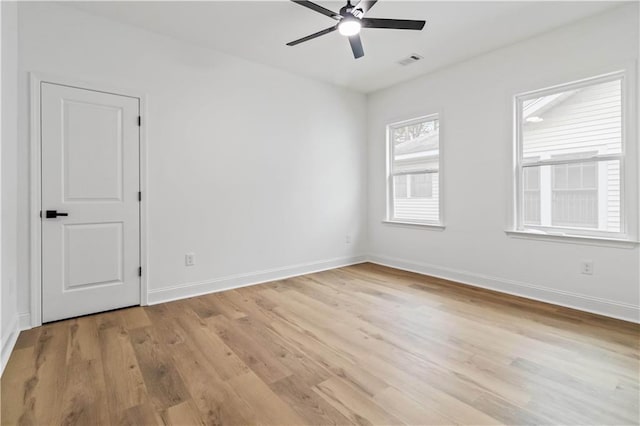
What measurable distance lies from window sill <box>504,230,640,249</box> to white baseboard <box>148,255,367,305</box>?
2.43m

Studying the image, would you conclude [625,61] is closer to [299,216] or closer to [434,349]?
[434,349]

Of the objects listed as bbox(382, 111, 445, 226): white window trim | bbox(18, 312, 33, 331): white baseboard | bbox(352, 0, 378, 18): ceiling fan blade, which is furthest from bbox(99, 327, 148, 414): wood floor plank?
bbox(382, 111, 445, 226): white window trim

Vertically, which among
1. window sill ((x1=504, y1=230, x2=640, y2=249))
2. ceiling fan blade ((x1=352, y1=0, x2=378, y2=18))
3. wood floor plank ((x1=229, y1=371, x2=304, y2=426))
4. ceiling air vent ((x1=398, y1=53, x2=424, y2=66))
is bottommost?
wood floor plank ((x1=229, y1=371, x2=304, y2=426))

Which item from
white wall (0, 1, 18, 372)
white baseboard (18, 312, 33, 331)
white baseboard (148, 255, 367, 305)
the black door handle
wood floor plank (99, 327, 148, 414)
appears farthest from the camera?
white baseboard (148, 255, 367, 305)

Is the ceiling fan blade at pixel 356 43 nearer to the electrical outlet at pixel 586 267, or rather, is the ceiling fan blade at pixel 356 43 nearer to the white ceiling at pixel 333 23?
the white ceiling at pixel 333 23

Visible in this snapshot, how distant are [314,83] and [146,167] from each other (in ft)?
8.58

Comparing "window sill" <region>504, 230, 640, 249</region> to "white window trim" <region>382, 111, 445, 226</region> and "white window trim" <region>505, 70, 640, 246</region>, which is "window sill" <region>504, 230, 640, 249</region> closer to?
"white window trim" <region>505, 70, 640, 246</region>

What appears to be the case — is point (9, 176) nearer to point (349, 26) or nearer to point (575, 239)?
point (349, 26)

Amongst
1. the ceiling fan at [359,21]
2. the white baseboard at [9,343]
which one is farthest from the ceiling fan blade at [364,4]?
the white baseboard at [9,343]

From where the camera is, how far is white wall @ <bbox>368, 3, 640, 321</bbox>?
2.89 metres

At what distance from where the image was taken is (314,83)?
4625 mm

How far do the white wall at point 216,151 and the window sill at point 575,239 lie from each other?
7.94 ft

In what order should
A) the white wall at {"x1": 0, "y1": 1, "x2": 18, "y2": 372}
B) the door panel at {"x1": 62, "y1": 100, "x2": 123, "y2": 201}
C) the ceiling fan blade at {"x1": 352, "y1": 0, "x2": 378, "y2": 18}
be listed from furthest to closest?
the door panel at {"x1": 62, "y1": 100, "x2": 123, "y2": 201}
the ceiling fan blade at {"x1": 352, "y1": 0, "x2": 378, "y2": 18}
the white wall at {"x1": 0, "y1": 1, "x2": 18, "y2": 372}

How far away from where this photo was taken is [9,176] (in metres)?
2.38
